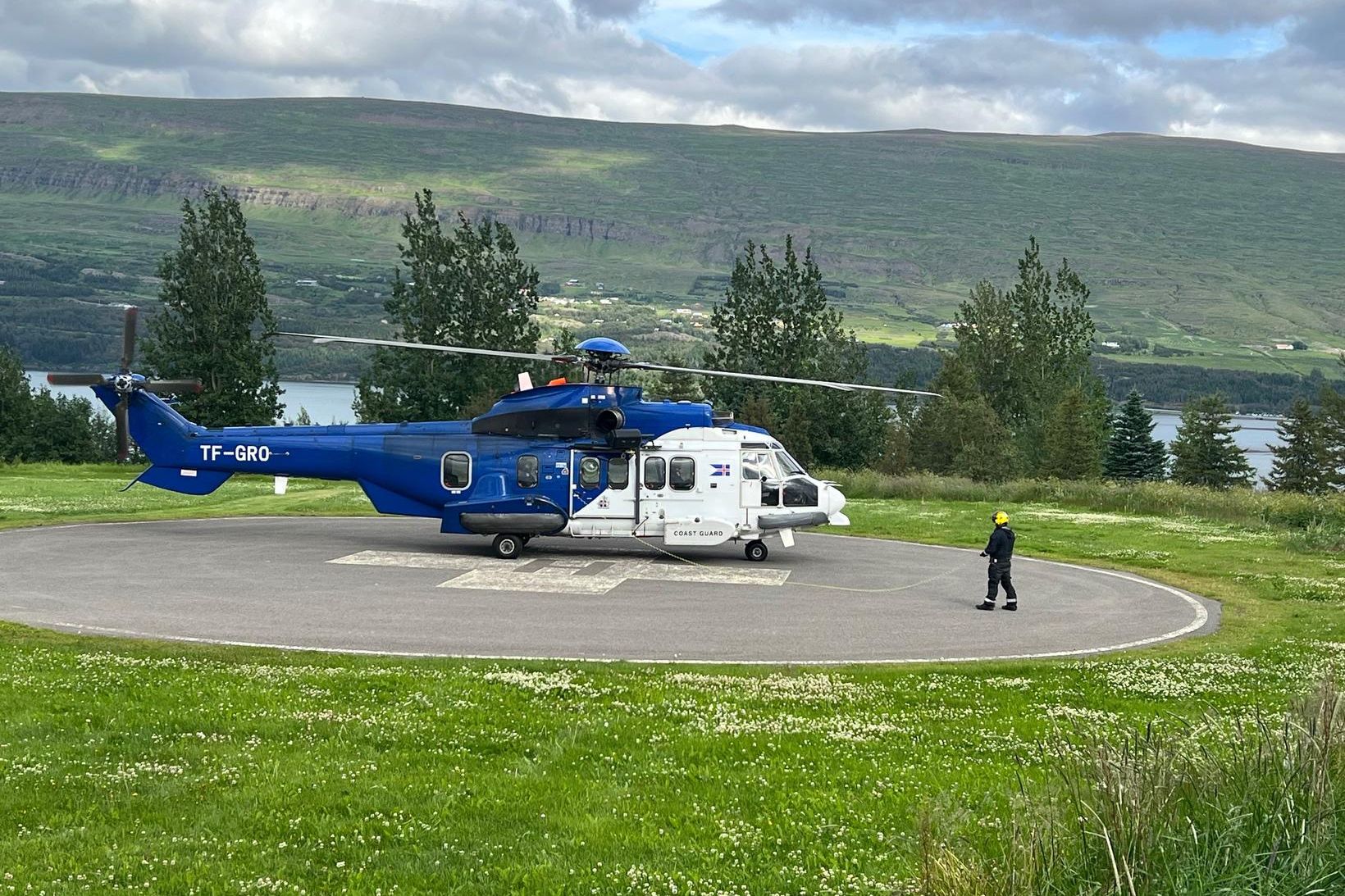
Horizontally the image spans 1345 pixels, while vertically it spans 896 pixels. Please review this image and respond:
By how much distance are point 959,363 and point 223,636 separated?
247 ft

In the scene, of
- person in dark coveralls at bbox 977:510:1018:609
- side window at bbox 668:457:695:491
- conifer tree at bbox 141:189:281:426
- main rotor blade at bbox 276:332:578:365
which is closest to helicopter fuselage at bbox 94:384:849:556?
side window at bbox 668:457:695:491

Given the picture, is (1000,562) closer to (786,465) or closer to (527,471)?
(786,465)

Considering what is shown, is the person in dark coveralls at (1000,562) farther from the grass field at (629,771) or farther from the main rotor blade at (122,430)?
the main rotor blade at (122,430)

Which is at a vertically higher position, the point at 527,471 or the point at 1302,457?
the point at 527,471

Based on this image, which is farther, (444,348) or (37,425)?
(37,425)

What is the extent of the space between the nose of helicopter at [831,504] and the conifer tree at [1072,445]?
4978 centimetres

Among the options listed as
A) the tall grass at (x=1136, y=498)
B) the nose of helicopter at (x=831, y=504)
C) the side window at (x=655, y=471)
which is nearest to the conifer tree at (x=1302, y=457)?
the tall grass at (x=1136, y=498)

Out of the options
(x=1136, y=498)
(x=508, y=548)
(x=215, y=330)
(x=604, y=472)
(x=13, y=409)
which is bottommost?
(x=13, y=409)

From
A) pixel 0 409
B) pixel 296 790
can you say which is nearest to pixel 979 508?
pixel 296 790

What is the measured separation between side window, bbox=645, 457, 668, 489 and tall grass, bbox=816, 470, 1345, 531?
18881mm

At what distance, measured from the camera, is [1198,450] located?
83750 millimetres

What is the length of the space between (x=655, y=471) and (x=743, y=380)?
49.7 m

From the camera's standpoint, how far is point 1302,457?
83.6 meters

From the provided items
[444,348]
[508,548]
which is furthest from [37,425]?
[444,348]
